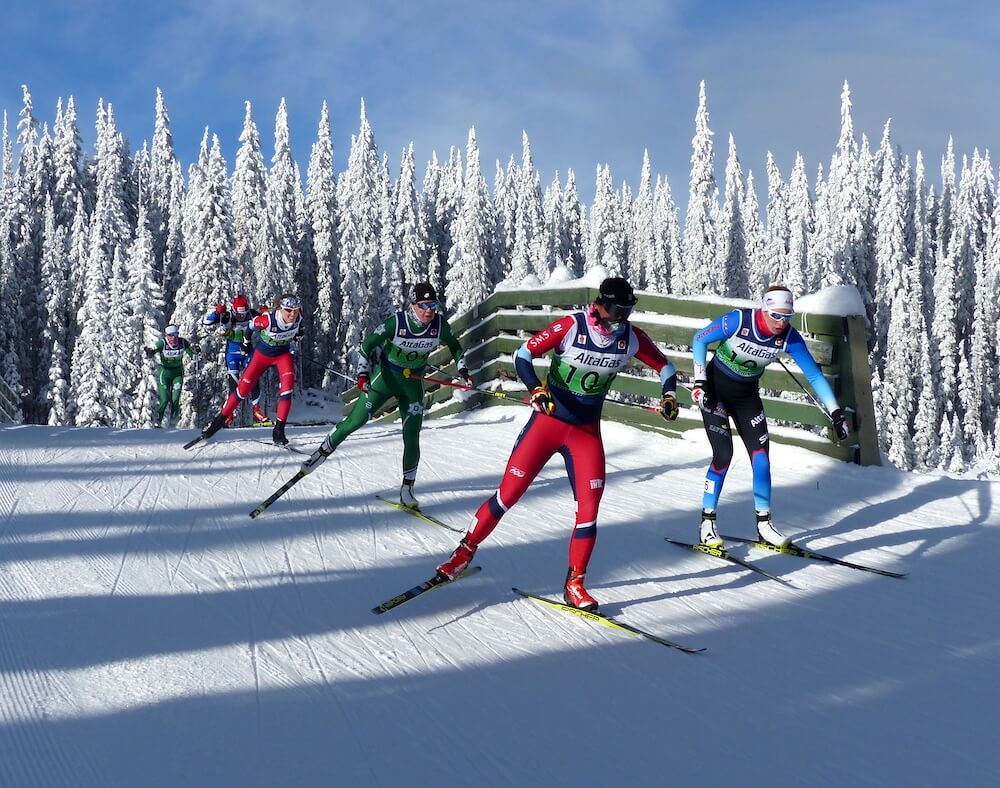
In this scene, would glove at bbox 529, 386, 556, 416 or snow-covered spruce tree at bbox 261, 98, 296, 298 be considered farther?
snow-covered spruce tree at bbox 261, 98, 296, 298

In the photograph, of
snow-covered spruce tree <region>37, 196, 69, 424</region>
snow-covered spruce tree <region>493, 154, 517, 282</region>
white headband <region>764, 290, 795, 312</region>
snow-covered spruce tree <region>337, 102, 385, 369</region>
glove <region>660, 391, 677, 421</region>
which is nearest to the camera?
glove <region>660, 391, 677, 421</region>

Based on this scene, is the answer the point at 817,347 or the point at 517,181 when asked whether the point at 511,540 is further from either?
the point at 517,181

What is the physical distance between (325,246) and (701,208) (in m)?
26.5

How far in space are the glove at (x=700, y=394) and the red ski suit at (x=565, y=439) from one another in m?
1.24

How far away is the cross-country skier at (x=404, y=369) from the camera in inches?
292

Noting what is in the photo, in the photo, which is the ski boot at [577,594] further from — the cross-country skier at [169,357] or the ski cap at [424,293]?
the cross-country skier at [169,357]

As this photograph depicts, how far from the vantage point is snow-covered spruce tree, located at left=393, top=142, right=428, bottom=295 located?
59.3 metres

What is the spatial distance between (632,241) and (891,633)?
91351mm

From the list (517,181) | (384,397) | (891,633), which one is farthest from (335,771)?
(517,181)

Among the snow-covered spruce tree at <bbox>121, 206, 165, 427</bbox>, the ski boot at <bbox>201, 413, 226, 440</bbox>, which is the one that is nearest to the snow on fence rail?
the ski boot at <bbox>201, 413, 226, 440</bbox>

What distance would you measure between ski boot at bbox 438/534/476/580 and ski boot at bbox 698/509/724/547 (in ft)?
6.89

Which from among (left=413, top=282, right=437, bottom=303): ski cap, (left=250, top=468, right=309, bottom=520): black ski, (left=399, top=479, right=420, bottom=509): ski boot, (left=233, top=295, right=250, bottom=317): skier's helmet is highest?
(left=233, top=295, right=250, bottom=317): skier's helmet

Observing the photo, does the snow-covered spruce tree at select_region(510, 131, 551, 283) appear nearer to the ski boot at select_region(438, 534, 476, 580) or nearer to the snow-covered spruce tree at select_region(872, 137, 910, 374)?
the snow-covered spruce tree at select_region(872, 137, 910, 374)

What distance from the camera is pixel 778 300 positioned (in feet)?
20.1
